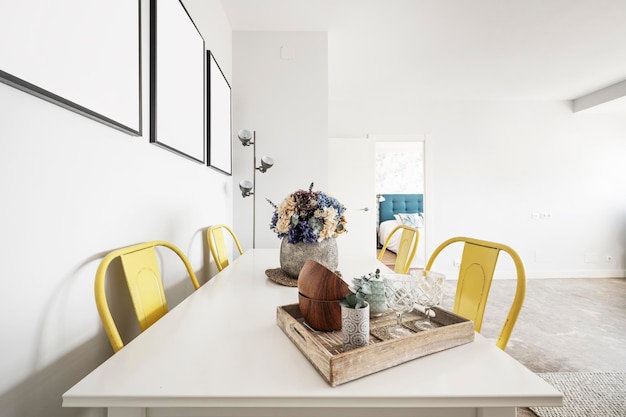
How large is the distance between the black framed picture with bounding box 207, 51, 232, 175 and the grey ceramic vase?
0.94m

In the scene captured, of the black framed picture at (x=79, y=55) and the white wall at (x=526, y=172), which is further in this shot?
the white wall at (x=526, y=172)

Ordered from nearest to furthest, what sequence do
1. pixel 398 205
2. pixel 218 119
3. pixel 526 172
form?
pixel 218 119 < pixel 526 172 < pixel 398 205

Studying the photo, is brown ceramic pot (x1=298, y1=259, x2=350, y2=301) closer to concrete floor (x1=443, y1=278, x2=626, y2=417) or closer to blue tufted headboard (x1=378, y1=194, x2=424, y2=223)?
concrete floor (x1=443, y1=278, x2=626, y2=417)

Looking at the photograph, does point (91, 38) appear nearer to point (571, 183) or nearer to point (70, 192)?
point (70, 192)

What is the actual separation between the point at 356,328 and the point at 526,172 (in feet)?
16.4

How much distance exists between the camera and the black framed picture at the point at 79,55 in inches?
21.5

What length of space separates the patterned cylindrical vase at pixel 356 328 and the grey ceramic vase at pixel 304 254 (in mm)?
598

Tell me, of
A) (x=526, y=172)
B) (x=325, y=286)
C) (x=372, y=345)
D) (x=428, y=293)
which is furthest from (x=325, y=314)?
(x=526, y=172)

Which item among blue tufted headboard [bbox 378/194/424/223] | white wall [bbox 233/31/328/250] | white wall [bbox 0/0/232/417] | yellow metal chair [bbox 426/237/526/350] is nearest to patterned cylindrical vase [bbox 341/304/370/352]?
yellow metal chair [bbox 426/237/526/350]

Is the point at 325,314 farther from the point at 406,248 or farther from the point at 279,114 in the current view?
the point at 279,114

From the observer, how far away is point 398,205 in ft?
22.0

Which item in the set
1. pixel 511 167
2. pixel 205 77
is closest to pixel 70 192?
pixel 205 77

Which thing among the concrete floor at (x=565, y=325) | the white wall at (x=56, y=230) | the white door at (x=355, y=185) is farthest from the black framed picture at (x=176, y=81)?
the white door at (x=355, y=185)

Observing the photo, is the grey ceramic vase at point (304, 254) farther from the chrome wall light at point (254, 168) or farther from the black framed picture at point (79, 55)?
the chrome wall light at point (254, 168)
